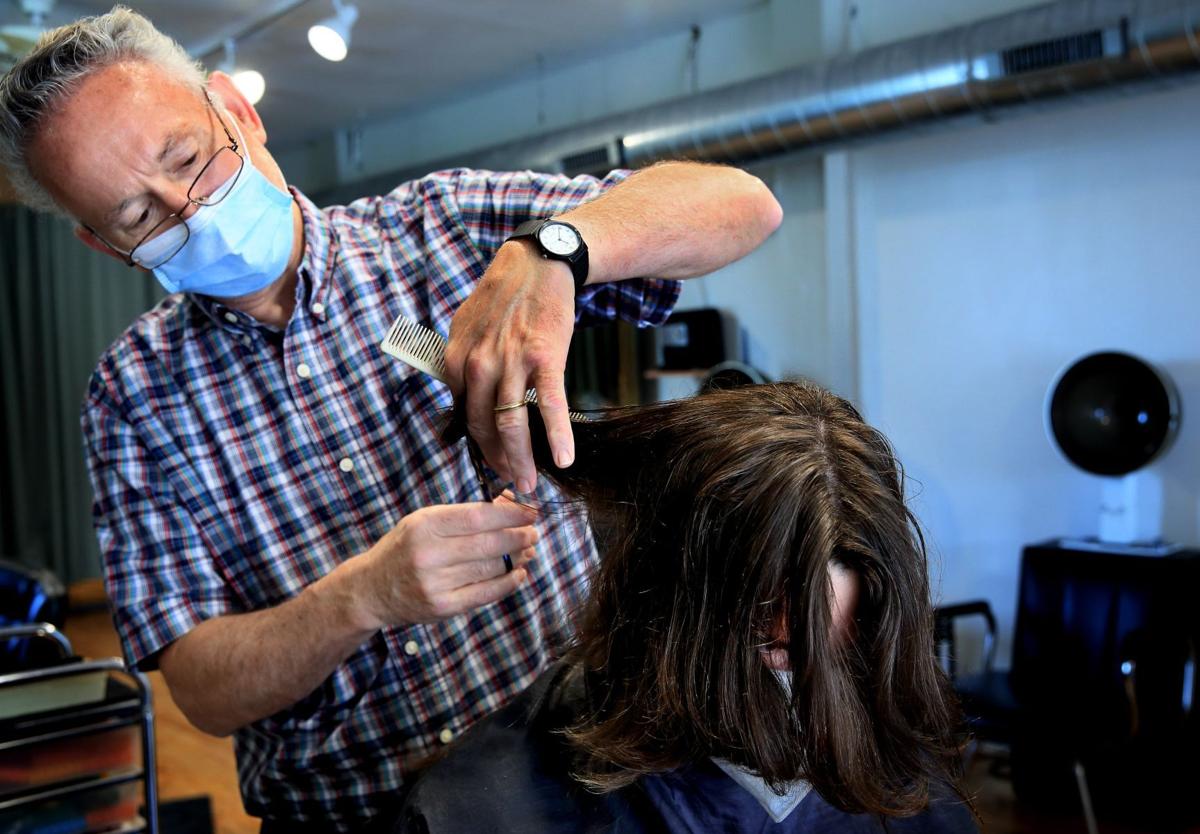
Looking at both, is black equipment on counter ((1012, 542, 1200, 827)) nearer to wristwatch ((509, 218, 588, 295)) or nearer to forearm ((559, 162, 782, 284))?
forearm ((559, 162, 782, 284))

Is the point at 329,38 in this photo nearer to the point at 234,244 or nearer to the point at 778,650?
the point at 234,244

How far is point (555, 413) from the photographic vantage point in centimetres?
90

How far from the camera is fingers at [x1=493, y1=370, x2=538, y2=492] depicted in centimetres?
92

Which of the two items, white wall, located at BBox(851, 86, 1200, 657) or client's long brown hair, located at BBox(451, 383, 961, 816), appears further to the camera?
white wall, located at BBox(851, 86, 1200, 657)

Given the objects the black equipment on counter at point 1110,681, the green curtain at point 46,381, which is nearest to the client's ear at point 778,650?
the black equipment on counter at point 1110,681

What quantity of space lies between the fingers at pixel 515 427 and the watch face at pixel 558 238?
0.14 metres

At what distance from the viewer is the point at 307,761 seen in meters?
1.25

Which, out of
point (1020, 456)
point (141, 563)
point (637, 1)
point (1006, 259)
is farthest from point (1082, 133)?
point (141, 563)

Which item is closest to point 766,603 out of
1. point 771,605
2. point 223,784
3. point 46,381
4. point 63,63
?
point 771,605

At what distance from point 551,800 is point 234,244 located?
714 mm

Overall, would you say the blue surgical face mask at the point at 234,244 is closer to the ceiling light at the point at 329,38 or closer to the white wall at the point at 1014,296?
the ceiling light at the point at 329,38

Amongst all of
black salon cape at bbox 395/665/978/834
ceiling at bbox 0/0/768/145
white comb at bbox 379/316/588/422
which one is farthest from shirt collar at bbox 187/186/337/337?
ceiling at bbox 0/0/768/145

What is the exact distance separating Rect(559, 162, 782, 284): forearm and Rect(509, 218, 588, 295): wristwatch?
2cm

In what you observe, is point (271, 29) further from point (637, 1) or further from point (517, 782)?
point (517, 782)
